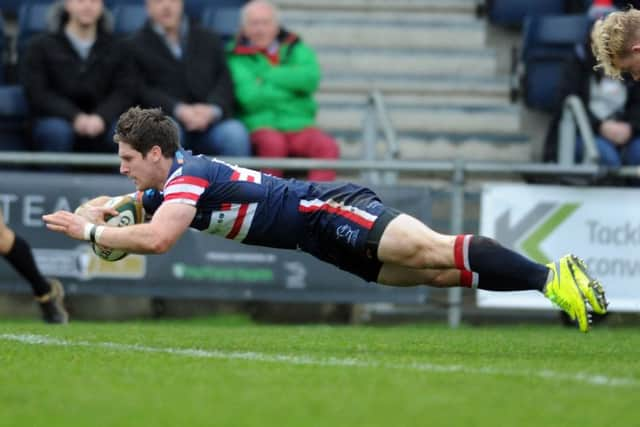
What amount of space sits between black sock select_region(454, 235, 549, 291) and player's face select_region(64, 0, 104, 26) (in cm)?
579

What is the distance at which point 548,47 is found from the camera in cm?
1420

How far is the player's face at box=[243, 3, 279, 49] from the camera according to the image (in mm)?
12906

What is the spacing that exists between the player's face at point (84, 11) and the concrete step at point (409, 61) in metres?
3.12

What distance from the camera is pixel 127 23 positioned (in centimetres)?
1414

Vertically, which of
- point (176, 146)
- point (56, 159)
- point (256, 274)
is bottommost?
point (256, 274)

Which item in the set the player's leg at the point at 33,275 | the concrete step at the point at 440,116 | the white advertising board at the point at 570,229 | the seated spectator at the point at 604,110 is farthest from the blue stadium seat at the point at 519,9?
the player's leg at the point at 33,275

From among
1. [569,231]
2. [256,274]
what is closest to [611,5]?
[569,231]

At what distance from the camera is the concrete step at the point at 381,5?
618 inches

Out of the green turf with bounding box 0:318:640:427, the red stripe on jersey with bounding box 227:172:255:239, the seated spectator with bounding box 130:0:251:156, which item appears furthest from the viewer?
the seated spectator with bounding box 130:0:251:156

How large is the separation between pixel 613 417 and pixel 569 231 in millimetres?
6773

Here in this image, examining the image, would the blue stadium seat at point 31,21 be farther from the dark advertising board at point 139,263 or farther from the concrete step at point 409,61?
the concrete step at point 409,61

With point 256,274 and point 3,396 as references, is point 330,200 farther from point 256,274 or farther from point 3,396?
point 256,274

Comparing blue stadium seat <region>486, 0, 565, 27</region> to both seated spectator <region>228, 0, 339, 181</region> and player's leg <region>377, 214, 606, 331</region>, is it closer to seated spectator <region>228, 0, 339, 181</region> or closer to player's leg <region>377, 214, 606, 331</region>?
seated spectator <region>228, 0, 339, 181</region>

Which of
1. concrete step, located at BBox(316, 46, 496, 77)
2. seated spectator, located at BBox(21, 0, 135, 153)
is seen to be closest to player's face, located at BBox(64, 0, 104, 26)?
seated spectator, located at BBox(21, 0, 135, 153)
